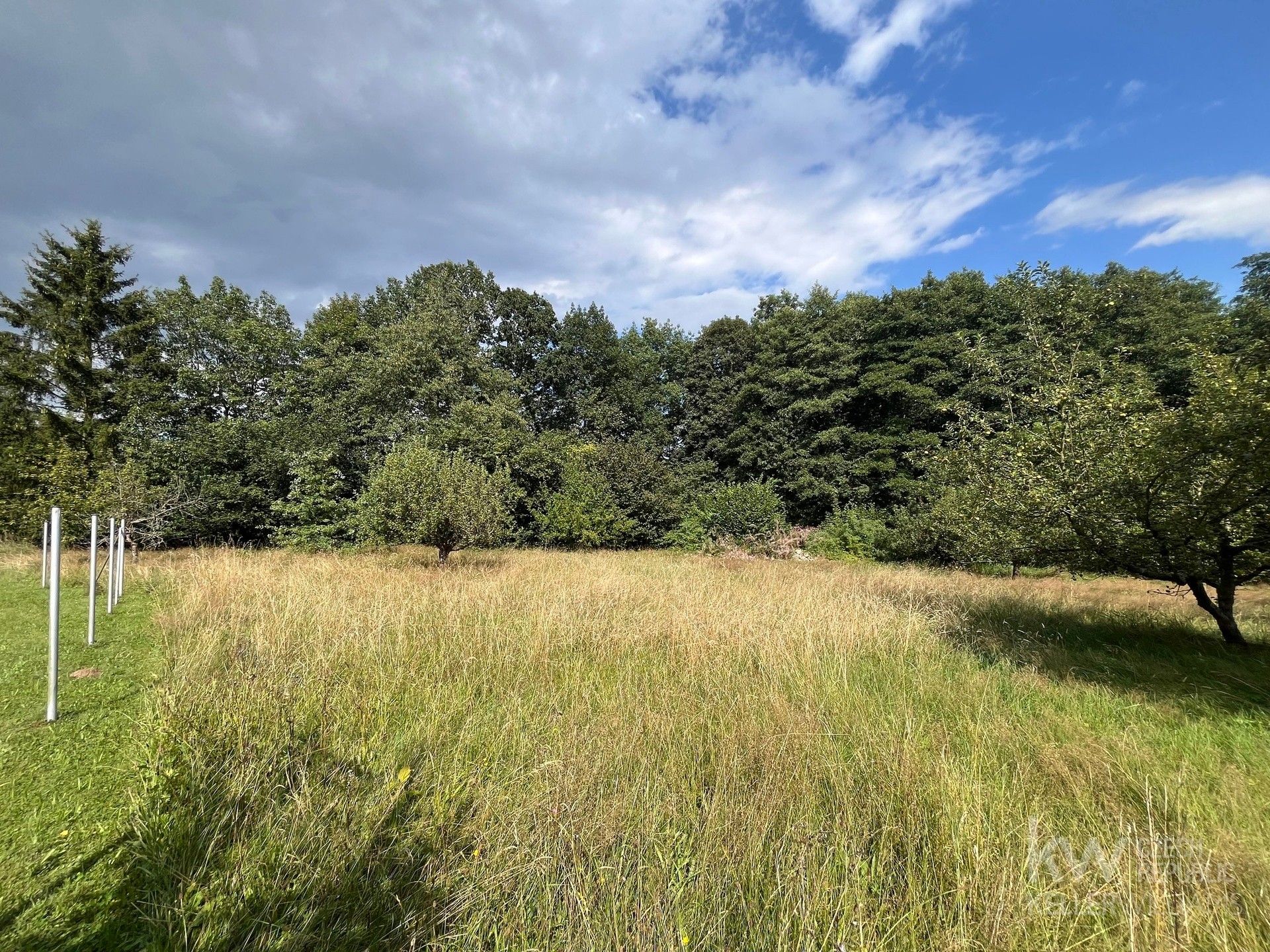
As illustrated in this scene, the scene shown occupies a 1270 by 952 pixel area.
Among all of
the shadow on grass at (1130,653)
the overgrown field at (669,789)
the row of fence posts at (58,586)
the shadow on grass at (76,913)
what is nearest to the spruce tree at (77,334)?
the row of fence posts at (58,586)

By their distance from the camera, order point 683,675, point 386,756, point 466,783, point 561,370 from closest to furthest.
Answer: point 466,783
point 386,756
point 683,675
point 561,370

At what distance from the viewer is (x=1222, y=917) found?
7.44ft

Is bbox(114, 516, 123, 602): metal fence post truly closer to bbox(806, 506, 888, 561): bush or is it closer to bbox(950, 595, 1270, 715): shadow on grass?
bbox(950, 595, 1270, 715): shadow on grass

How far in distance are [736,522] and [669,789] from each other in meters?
19.8

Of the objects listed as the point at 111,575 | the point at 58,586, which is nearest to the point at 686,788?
the point at 58,586

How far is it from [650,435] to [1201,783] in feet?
90.9

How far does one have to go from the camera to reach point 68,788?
10.1 feet

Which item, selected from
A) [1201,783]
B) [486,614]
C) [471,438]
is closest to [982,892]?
[1201,783]

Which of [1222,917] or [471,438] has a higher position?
[471,438]

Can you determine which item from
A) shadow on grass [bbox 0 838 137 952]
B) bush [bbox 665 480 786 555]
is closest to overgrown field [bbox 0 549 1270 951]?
shadow on grass [bbox 0 838 137 952]

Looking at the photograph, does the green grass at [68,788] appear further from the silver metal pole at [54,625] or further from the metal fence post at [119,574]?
the metal fence post at [119,574]

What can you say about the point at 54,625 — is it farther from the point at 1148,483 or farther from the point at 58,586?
the point at 1148,483

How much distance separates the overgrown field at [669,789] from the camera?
233 centimetres

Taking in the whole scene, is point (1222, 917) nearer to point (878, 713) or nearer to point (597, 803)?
point (878, 713)
